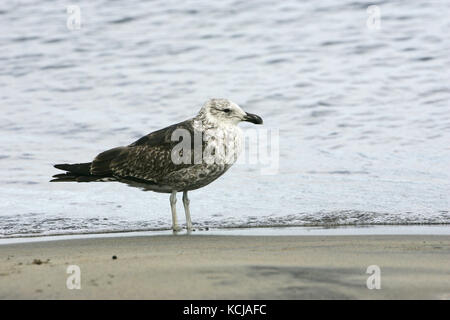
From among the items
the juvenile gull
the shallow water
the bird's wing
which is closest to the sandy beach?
the juvenile gull

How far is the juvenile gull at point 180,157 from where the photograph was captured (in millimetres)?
7395

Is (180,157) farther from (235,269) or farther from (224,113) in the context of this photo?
(235,269)

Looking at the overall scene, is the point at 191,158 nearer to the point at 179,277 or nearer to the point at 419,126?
the point at 179,277

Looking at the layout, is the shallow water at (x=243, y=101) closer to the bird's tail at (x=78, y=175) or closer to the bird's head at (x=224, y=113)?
the bird's tail at (x=78, y=175)

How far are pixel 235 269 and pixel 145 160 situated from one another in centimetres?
317

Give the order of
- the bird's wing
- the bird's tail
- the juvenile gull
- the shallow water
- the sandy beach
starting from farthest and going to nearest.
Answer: the shallow water, the bird's tail, the bird's wing, the juvenile gull, the sandy beach

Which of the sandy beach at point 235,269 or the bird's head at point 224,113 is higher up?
the bird's head at point 224,113

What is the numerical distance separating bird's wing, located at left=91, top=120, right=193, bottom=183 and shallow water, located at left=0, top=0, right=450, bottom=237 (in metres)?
0.51

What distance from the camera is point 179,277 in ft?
15.0

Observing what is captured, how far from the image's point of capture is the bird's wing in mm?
7617

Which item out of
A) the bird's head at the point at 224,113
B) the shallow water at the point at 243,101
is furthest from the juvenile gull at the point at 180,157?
the shallow water at the point at 243,101

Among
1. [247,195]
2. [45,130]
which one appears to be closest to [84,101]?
[45,130]

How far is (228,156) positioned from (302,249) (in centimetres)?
187

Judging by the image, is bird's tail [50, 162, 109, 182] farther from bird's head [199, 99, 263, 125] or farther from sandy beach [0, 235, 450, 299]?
sandy beach [0, 235, 450, 299]
